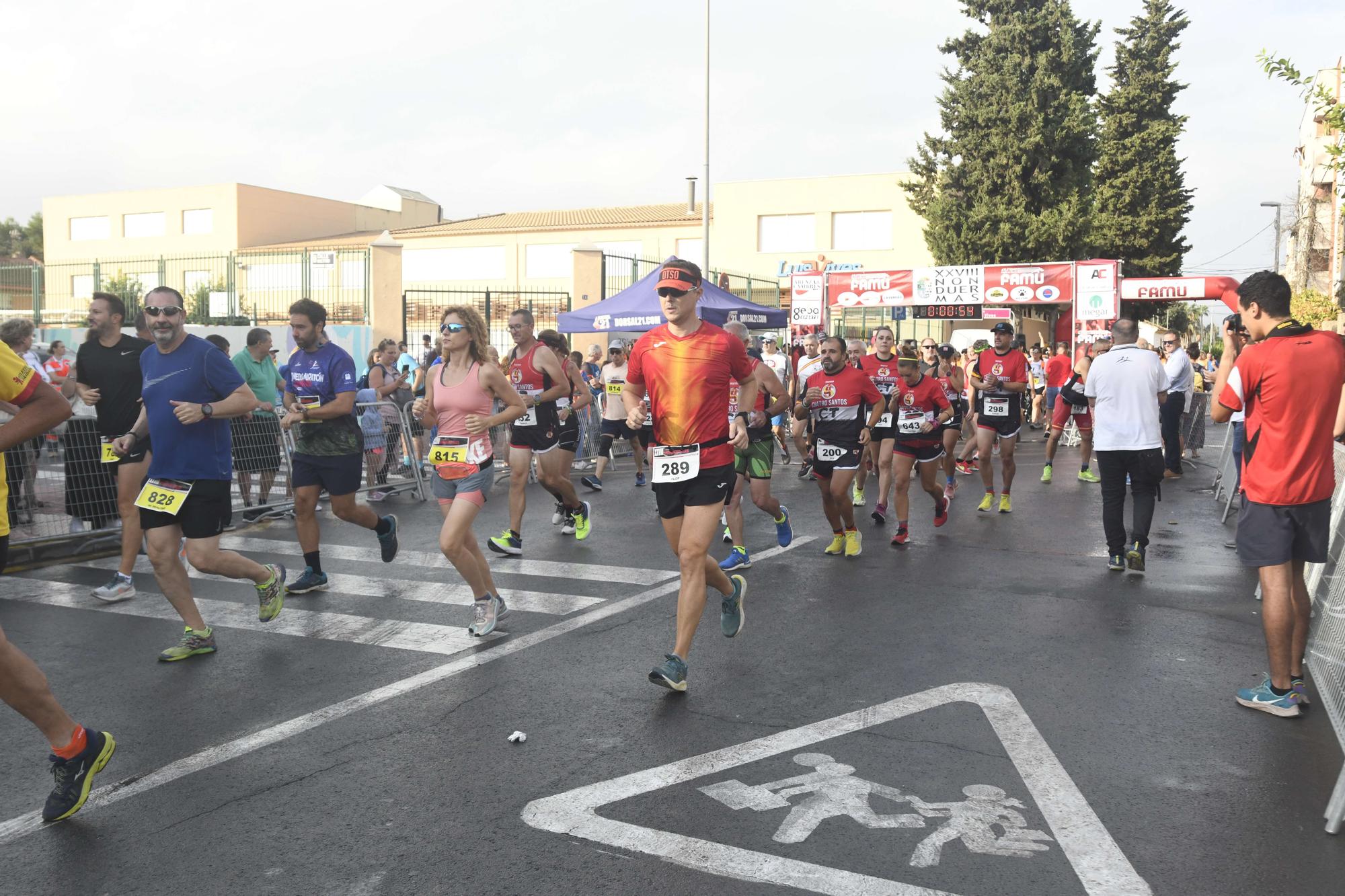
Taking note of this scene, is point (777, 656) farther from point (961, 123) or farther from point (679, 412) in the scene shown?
point (961, 123)

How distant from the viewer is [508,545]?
9227mm

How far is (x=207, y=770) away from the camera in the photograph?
4.41 meters

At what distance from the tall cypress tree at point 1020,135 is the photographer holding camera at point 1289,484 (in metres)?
35.1

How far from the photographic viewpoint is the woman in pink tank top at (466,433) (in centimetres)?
644

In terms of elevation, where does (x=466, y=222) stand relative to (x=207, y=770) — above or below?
above

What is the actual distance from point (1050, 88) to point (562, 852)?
39650 mm

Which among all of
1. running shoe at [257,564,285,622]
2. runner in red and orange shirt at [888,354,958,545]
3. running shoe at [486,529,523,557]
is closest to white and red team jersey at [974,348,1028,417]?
runner in red and orange shirt at [888,354,958,545]

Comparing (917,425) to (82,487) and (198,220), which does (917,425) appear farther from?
(198,220)

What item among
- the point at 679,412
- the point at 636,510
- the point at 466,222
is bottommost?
the point at 636,510

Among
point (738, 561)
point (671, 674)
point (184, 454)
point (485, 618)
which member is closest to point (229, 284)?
point (738, 561)

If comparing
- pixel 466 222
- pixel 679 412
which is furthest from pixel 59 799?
pixel 466 222

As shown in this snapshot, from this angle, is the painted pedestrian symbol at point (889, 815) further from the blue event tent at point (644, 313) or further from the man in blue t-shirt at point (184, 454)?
the blue event tent at point (644, 313)

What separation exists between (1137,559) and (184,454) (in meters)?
6.86

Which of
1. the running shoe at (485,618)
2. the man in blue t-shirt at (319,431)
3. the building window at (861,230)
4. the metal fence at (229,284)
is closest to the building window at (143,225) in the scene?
the metal fence at (229,284)
